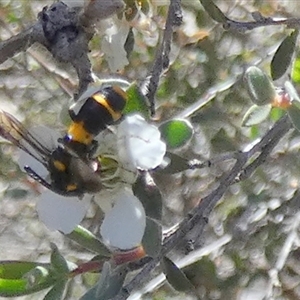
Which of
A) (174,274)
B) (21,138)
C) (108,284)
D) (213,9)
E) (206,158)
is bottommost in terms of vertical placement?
(206,158)

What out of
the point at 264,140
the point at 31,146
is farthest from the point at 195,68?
the point at 31,146

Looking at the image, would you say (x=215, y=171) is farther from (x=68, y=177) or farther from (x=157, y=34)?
(x=68, y=177)

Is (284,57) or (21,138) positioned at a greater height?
(21,138)

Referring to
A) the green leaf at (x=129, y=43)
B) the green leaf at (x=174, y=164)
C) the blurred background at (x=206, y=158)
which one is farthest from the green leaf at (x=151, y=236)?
the blurred background at (x=206, y=158)

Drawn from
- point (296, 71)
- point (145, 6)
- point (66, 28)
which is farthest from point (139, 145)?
point (296, 71)

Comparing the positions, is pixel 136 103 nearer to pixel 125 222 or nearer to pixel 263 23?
pixel 125 222

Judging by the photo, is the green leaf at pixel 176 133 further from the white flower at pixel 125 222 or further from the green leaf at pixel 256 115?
the green leaf at pixel 256 115
